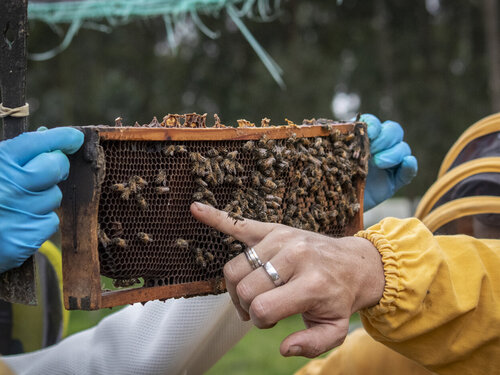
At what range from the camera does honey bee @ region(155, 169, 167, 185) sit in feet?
5.50

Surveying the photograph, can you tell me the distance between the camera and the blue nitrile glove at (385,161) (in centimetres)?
259

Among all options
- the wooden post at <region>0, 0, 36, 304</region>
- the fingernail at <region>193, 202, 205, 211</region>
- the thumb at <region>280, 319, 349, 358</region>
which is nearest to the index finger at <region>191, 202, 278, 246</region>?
the fingernail at <region>193, 202, 205, 211</region>

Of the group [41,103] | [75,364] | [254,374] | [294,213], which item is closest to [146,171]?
→ [294,213]

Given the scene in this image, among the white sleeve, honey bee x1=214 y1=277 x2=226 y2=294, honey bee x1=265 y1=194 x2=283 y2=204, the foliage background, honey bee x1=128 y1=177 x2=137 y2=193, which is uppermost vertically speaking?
honey bee x1=128 y1=177 x2=137 y2=193

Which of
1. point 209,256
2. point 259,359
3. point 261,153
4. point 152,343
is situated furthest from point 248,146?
point 259,359

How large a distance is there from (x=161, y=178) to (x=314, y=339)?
0.69 m

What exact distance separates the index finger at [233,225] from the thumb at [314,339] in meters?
0.32

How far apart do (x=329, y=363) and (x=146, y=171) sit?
180 centimetres

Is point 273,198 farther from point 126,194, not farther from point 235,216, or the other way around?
point 126,194

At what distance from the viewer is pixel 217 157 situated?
5.82ft

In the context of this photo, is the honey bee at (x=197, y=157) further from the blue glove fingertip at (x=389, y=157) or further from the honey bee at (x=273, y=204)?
the blue glove fingertip at (x=389, y=157)

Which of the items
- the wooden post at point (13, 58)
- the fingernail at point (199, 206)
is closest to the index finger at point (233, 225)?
the fingernail at point (199, 206)

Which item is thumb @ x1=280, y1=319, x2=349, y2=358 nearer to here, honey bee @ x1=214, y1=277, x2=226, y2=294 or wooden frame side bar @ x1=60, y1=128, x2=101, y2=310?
honey bee @ x1=214, y1=277, x2=226, y2=294

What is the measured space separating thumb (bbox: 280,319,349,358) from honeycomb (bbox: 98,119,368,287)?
421mm
